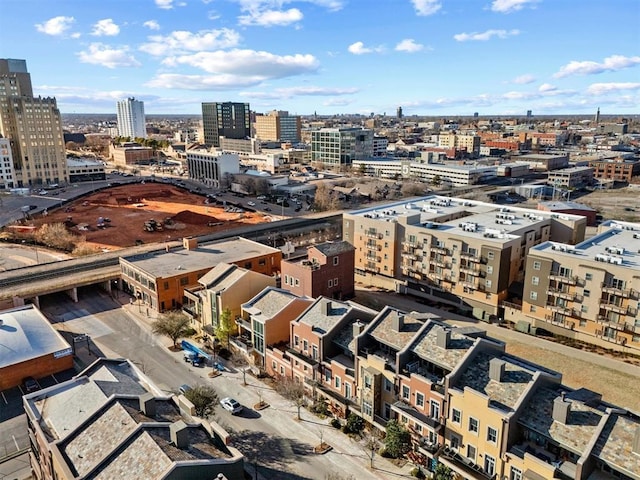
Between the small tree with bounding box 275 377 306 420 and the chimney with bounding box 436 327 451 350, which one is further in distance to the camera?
the small tree with bounding box 275 377 306 420

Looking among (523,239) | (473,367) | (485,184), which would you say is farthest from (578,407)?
(485,184)

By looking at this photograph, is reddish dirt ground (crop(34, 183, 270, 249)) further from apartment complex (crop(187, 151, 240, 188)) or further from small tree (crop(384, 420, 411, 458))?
small tree (crop(384, 420, 411, 458))

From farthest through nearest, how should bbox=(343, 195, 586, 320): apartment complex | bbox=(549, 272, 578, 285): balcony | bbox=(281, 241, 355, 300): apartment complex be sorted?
bbox=(343, 195, 586, 320): apartment complex
bbox=(281, 241, 355, 300): apartment complex
bbox=(549, 272, 578, 285): balcony

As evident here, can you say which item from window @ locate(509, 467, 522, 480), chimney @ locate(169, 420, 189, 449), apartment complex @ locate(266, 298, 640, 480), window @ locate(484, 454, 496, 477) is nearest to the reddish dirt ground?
apartment complex @ locate(266, 298, 640, 480)

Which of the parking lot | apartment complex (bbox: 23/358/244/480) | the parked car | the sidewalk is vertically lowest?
the sidewalk

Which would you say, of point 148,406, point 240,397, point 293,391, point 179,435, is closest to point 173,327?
point 240,397

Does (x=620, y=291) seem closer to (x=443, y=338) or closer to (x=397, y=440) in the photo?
(x=443, y=338)

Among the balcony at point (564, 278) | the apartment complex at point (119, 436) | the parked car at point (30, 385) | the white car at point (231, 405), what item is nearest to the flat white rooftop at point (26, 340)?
the parked car at point (30, 385)
